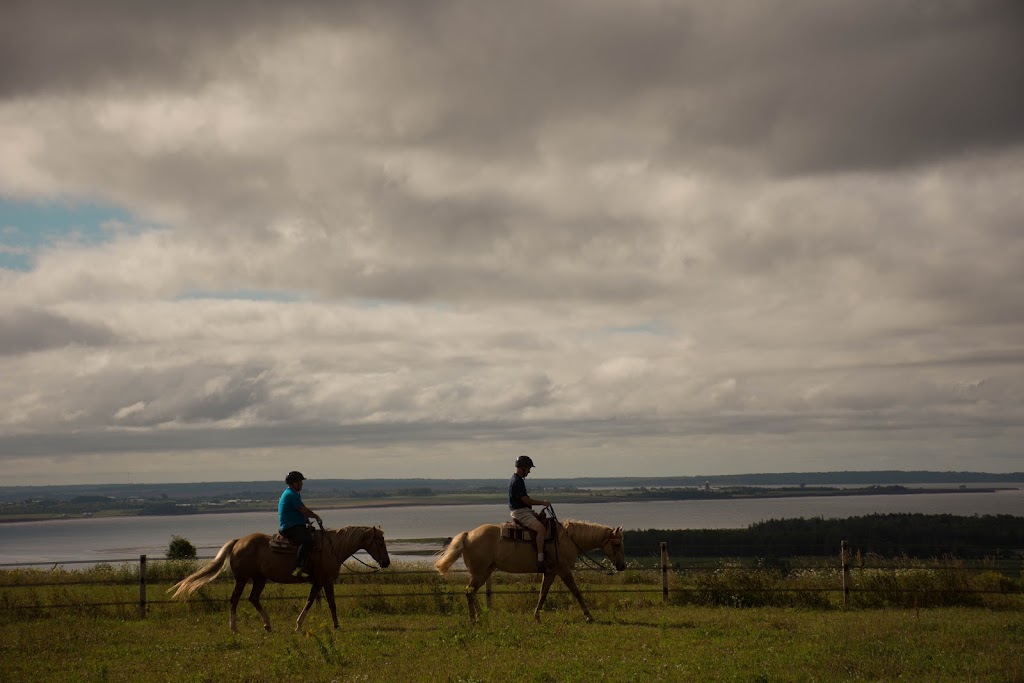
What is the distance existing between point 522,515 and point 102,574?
14.6m

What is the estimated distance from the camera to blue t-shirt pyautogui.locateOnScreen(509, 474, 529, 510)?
52.5 feet

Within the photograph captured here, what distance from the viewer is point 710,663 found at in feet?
37.5

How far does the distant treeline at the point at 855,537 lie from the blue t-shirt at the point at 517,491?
53947 mm

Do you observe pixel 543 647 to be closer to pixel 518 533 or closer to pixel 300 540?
pixel 518 533

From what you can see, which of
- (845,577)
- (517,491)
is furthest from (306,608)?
(845,577)

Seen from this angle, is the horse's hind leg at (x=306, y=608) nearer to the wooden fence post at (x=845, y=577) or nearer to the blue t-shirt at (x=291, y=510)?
the blue t-shirt at (x=291, y=510)

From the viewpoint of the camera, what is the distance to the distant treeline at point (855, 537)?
69.6m

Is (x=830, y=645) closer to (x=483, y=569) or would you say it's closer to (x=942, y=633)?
(x=942, y=633)

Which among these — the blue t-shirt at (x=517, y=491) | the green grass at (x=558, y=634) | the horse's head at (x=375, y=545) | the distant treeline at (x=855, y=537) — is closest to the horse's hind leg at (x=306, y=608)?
the green grass at (x=558, y=634)

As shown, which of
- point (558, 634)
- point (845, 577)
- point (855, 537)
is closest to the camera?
point (558, 634)

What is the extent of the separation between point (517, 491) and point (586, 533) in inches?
66.8

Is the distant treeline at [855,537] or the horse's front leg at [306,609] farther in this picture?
the distant treeline at [855,537]

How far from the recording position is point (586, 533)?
1686 cm

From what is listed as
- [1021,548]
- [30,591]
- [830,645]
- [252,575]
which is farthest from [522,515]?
[1021,548]
